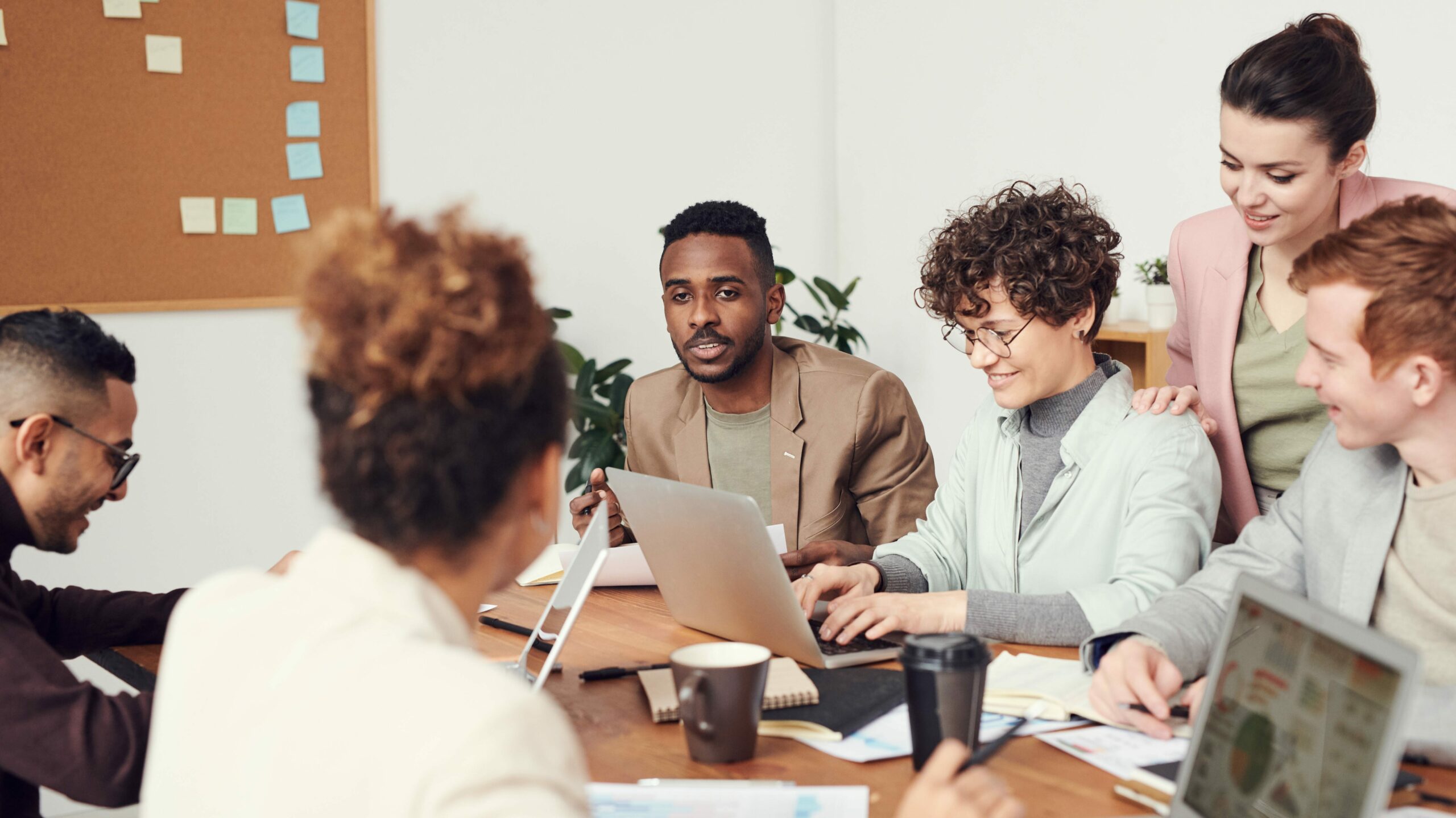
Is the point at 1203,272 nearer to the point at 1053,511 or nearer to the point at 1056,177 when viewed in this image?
the point at 1053,511

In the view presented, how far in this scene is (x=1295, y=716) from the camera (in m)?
0.87

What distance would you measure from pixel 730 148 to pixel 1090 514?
2850 millimetres

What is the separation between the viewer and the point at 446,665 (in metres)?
0.70

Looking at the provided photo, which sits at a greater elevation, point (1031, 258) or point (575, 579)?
point (1031, 258)

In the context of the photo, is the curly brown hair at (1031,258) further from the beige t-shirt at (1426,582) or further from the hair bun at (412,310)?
the hair bun at (412,310)

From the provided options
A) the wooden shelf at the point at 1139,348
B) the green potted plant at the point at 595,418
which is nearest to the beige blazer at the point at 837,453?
the wooden shelf at the point at 1139,348

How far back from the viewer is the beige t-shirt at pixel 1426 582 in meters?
1.30

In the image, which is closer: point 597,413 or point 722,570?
point 722,570

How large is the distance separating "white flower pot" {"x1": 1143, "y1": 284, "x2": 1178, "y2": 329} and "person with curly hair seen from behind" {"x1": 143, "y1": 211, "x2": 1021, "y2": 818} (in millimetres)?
2469

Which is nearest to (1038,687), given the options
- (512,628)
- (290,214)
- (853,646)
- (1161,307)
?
(853,646)

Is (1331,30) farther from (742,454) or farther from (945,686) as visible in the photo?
(945,686)

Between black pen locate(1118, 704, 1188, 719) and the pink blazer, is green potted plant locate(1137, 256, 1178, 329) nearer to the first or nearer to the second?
the pink blazer

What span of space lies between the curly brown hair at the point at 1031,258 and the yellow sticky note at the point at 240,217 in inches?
88.5

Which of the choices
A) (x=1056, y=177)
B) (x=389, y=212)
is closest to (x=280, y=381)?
(x=1056, y=177)
